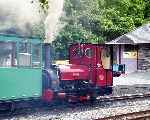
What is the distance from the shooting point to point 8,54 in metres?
15.0

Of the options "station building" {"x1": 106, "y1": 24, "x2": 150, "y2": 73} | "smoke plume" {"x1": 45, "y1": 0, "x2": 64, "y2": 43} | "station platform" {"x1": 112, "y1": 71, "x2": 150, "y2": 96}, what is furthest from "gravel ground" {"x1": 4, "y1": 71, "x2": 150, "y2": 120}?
"station building" {"x1": 106, "y1": 24, "x2": 150, "y2": 73}

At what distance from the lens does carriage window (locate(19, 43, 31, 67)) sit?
15422 millimetres

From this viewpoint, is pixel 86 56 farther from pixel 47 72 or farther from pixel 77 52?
pixel 47 72

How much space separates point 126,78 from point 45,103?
52.3ft

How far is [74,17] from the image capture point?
33688 mm

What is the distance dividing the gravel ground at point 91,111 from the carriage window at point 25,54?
177cm

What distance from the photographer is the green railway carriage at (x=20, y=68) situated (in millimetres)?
14886

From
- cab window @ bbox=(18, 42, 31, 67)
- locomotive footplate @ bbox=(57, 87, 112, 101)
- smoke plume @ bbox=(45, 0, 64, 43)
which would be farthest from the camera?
smoke plume @ bbox=(45, 0, 64, 43)

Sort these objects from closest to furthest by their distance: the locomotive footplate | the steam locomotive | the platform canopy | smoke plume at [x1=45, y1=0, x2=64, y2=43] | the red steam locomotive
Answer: the steam locomotive
the locomotive footplate
the red steam locomotive
smoke plume at [x1=45, y1=0, x2=64, y2=43]
the platform canopy

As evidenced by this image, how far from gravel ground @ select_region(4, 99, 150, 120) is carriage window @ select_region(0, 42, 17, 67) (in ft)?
5.84

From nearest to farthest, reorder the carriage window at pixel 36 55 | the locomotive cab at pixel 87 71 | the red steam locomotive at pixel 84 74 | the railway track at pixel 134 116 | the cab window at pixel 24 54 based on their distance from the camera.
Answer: the railway track at pixel 134 116 < the cab window at pixel 24 54 < the carriage window at pixel 36 55 < the red steam locomotive at pixel 84 74 < the locomotive cab at pixel 87 71

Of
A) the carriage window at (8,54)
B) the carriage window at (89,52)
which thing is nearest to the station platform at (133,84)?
the carriage window at (89,52)

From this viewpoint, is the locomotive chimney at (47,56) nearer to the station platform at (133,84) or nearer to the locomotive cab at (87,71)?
the locomotive cab at (87,71)

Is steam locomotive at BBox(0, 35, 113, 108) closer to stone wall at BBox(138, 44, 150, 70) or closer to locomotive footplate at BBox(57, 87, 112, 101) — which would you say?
locomotive footplate at BBox(57, 87, 112, 101)
